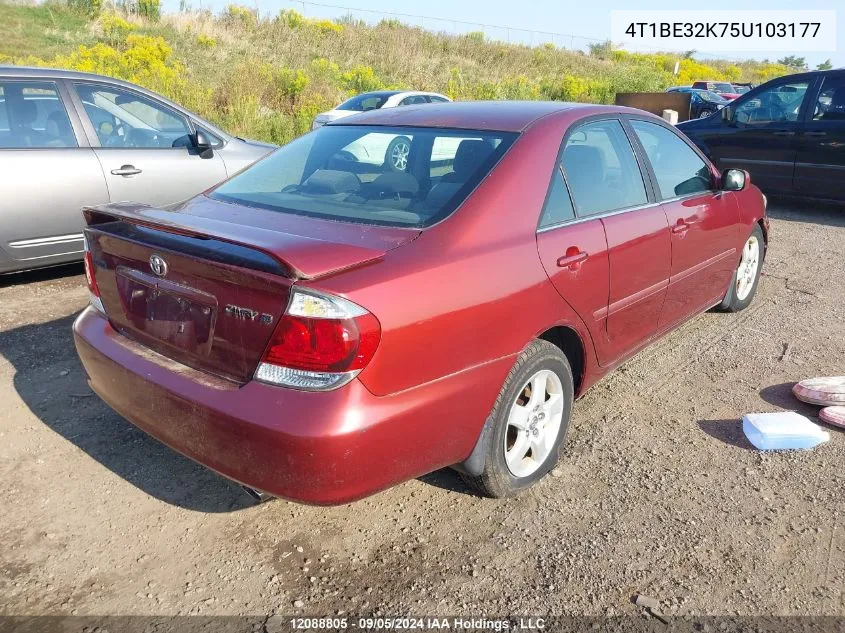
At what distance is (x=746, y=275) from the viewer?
516 cm

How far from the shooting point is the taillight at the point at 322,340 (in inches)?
82.1

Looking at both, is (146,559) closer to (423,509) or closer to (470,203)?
(423,509)

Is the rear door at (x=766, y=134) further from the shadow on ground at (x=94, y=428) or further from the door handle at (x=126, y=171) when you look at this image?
the shadow on ground at (x=94, y=428)

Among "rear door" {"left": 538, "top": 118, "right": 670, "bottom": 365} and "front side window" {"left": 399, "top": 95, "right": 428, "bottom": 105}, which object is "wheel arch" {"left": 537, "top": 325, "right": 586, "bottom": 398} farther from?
"front side window" {"left": 399, "top": 95, "right": 428, "bottom": 105}

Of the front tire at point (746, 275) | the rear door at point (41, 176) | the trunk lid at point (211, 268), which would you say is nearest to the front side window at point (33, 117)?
the rear door at point (41, 176)

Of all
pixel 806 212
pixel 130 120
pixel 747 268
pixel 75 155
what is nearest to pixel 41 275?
pixel 75 155

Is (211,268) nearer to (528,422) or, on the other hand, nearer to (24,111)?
(528,422)

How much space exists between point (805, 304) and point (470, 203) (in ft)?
13.0

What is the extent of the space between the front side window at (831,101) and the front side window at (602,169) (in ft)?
21.1

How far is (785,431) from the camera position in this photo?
128 inches

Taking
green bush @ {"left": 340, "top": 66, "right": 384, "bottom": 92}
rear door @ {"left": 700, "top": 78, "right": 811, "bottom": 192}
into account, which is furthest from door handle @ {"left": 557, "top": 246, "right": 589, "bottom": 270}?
green bush @ {"left": 340, "top": 66, "right": 384, "bottom": 92}

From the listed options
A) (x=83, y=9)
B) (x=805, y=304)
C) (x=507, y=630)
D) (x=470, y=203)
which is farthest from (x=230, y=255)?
(x=83, y=9)

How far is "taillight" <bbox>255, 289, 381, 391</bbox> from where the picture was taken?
209cm

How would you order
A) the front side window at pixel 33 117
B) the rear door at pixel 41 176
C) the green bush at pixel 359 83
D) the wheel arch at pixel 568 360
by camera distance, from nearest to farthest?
the wheel arch at pixel 568 360, the rear door at pixel 41 176, the front side window at pixel 33 117, the green bush at pixel 359 83
